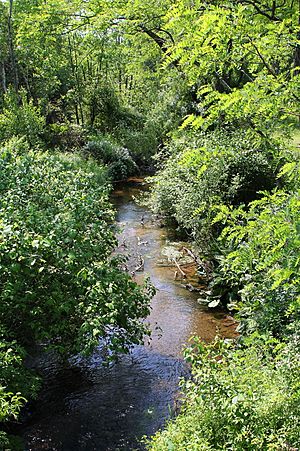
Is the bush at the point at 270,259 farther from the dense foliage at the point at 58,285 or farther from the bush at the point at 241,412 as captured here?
the dense foliage at the point at 58,285

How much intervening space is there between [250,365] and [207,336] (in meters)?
3.15

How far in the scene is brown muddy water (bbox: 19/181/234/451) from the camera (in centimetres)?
492

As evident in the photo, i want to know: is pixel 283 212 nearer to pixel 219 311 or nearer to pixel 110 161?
pixel 219 311

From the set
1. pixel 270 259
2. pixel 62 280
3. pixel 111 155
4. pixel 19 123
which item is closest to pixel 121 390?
pixel 62 280

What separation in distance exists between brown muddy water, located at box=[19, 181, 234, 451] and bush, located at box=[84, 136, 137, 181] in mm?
10965

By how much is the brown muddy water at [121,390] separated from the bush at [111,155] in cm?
1097

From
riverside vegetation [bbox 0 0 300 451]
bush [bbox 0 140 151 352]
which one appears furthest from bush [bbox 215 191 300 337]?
bush [bbox 0 140 151 352]

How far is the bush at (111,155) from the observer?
730 inches

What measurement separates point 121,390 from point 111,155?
1397 cm

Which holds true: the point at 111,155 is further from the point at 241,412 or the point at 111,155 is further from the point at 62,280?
the point at 241,412

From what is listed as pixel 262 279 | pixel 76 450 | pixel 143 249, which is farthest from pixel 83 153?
pixel 76 450

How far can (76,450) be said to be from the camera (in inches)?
186

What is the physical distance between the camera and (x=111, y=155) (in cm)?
1873

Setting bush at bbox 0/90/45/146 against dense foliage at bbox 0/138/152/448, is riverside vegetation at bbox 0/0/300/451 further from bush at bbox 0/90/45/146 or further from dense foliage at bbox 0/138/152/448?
bush at bbox 0/90/45/146
